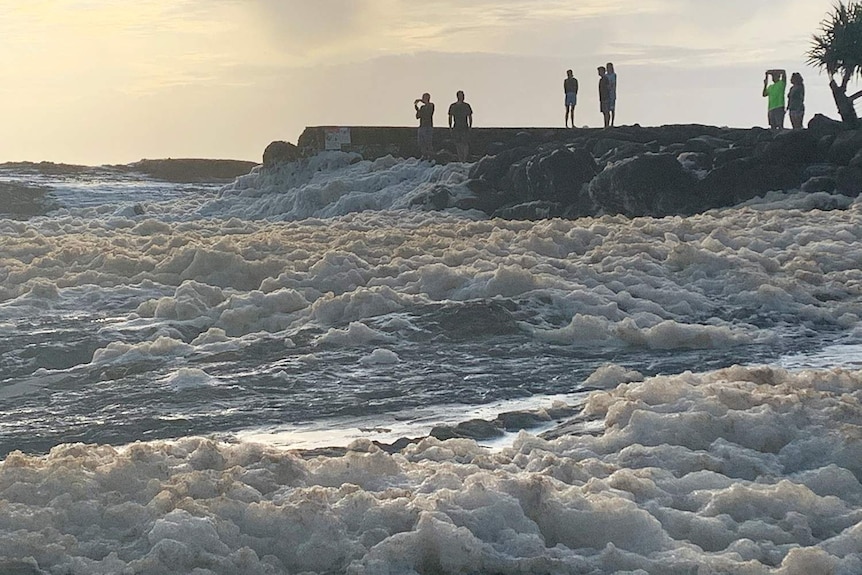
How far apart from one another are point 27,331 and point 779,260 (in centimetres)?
702

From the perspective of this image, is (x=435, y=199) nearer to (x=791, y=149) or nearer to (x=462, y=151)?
(x=462, y=151)

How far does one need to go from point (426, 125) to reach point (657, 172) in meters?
10.5

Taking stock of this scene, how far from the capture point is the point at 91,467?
4.81 metres

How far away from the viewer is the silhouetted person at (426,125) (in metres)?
29.5

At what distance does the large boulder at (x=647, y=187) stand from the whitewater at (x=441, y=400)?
13.4 ft

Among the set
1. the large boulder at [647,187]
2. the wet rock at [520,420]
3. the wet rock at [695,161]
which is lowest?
the wet rock at [520,420]

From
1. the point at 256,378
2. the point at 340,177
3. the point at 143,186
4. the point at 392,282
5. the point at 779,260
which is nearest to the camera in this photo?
the point at 256,378

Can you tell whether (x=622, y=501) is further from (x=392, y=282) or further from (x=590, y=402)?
(x=392, y=282)

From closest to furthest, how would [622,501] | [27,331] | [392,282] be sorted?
1. [622,501]
2. [27,331]
3. [392,282]

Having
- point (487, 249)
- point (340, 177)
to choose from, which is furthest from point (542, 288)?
point (340, 177)

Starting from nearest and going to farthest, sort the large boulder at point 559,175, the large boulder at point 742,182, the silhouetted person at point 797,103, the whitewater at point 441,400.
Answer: the whitewater at point 441,400, the large boulder at point 742,182, the large boulder at point 559,175, the silhouetted person at point 797,103

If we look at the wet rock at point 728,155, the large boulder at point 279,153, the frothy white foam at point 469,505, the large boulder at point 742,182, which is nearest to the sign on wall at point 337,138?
the large boulder at point 279,153

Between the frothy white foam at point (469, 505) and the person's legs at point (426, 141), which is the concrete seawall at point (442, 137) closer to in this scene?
the person's legs at point (426, 141)

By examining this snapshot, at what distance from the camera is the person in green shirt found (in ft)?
85.0
